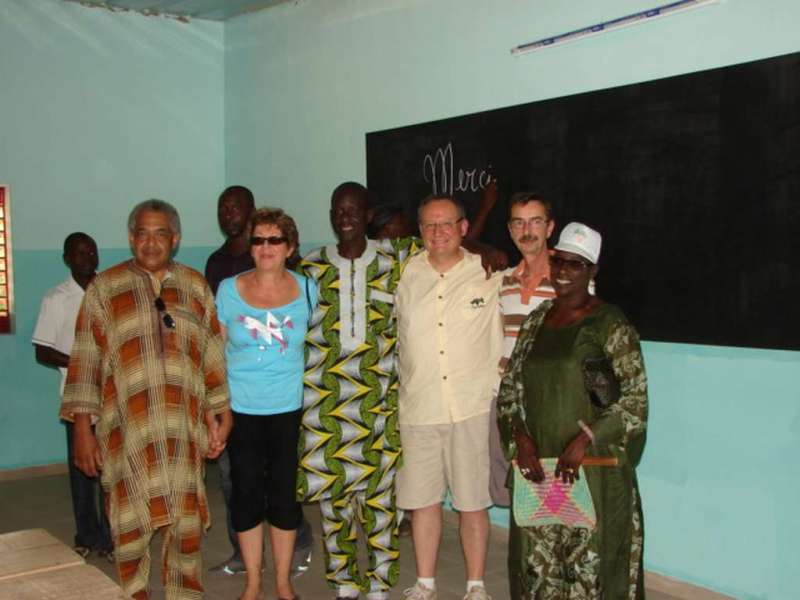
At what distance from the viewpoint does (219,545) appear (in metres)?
4.73

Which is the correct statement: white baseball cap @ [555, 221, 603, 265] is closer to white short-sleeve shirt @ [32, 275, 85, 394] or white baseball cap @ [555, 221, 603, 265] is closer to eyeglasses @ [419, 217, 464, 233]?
eyeglasses @ [419, 217, 464, 233]

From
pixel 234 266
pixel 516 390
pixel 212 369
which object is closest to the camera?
pixel 516 390

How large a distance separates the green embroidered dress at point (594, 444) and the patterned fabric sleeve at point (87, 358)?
149cm

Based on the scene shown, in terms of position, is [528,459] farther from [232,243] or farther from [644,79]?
[232,243]

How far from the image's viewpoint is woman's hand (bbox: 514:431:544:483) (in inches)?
117

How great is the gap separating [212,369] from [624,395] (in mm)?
1480

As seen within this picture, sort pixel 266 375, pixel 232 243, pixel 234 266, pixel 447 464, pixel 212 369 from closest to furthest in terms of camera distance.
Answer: pixel 212 369 → pixel 266 375 → pixel 447 464 → pixel 234 266 → pixel 232 243

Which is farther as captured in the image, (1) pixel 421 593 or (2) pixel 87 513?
(2) pixel 87 513

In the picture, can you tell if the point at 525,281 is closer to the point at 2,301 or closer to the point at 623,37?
the point at 623,37

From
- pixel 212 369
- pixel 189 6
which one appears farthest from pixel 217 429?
pixel 189 6

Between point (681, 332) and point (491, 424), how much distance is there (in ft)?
3.21

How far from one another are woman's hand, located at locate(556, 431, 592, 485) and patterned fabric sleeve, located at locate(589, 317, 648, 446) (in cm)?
4

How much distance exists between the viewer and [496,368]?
11.8 feet

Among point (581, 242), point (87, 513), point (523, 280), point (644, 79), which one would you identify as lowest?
point (87, 513)
